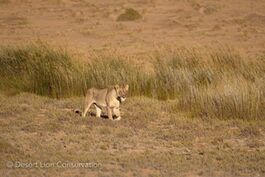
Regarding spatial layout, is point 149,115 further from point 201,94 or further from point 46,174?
point 46,174

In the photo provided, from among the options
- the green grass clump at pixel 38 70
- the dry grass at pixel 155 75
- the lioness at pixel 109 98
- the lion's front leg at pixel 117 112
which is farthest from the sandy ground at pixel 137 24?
the lion's front leg at pixel 117 112

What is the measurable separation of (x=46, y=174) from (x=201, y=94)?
167 inches

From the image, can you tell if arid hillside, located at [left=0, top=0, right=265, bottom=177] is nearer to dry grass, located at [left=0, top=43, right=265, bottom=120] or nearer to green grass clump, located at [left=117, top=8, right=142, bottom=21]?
dry grass, located at [left=0, top=43, right=265, bottom=120]

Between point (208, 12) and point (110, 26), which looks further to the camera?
point (208, 12)

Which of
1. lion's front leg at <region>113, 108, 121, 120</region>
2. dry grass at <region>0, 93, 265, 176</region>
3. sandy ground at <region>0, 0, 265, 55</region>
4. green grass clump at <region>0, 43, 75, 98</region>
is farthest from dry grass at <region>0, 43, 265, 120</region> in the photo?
sandy ground at <region>0, 0, 265, 55</region>

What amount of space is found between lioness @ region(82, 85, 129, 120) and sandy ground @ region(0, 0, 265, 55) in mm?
7797

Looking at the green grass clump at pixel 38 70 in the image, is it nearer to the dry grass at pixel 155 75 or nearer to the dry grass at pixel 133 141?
the dry grass at pixel 155 75

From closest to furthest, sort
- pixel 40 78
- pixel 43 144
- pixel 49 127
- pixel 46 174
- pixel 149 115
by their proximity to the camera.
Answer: pixel 46 174, pixel 43 144, pixel 49 127, pixel 149 115, pixel 40 78

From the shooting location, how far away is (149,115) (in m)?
11.5

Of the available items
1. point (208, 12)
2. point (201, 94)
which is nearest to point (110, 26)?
point (208, 12)

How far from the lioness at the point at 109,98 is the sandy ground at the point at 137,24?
780 cm

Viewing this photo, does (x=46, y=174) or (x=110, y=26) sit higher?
(x=46, y=174)

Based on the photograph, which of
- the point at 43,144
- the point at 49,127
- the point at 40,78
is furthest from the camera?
the point at 40,78

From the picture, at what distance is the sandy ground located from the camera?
23.3 meters
